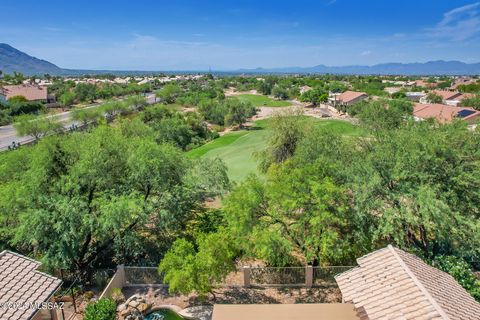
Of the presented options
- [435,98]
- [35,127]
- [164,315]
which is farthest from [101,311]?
[435,98]

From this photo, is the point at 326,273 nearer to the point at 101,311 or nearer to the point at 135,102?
the point at 101,311

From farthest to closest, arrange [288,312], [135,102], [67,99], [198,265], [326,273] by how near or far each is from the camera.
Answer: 1. [67,99]
2. [135,102]
3. [326,273]
4. [198,265]
5. [288,312]

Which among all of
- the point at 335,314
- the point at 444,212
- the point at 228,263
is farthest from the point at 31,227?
the point at 444,212

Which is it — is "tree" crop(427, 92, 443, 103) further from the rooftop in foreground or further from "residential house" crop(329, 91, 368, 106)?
the rooftop in foreground

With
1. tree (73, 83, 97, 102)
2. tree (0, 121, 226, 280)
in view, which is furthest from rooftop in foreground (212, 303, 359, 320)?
tree (73, 83, 97, 102)

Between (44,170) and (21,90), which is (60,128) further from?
(21,90)

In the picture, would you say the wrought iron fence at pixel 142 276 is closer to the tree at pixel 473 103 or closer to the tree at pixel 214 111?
the tree at pixel 214 111
